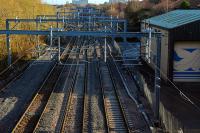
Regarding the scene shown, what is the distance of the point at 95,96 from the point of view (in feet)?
61.3

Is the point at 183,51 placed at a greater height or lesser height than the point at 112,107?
greater

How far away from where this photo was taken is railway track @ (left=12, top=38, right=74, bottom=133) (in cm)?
1376

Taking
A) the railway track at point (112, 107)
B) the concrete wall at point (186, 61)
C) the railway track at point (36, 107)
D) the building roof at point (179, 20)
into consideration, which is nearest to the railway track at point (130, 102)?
the railway track at point (112, 107)

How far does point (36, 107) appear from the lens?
54.3ft

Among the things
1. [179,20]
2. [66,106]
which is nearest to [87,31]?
[66,106]

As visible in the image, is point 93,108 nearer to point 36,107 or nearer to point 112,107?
point 112,107

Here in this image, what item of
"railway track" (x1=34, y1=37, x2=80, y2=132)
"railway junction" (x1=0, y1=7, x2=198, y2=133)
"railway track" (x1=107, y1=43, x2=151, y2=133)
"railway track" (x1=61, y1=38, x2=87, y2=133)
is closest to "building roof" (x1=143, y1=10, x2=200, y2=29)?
"railway junction" (x1=0, y1=7, x2=198, y2=133)

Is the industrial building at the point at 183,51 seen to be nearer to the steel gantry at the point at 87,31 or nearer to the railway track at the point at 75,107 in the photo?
the steel gantry at the point at 87,31

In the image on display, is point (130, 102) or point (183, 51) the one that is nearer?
point (130, 102)

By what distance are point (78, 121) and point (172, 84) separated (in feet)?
24.0

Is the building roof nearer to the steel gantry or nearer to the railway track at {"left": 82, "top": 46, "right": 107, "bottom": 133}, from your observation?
the steel gantry

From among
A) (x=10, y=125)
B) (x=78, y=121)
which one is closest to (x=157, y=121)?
(x=78, y=121)

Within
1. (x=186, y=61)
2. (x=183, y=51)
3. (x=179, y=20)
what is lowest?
(x=186, y=61)

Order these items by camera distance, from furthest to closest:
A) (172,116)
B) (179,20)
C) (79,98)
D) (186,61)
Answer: (179,20)
(186,61)
(79,98)
(172,116)
